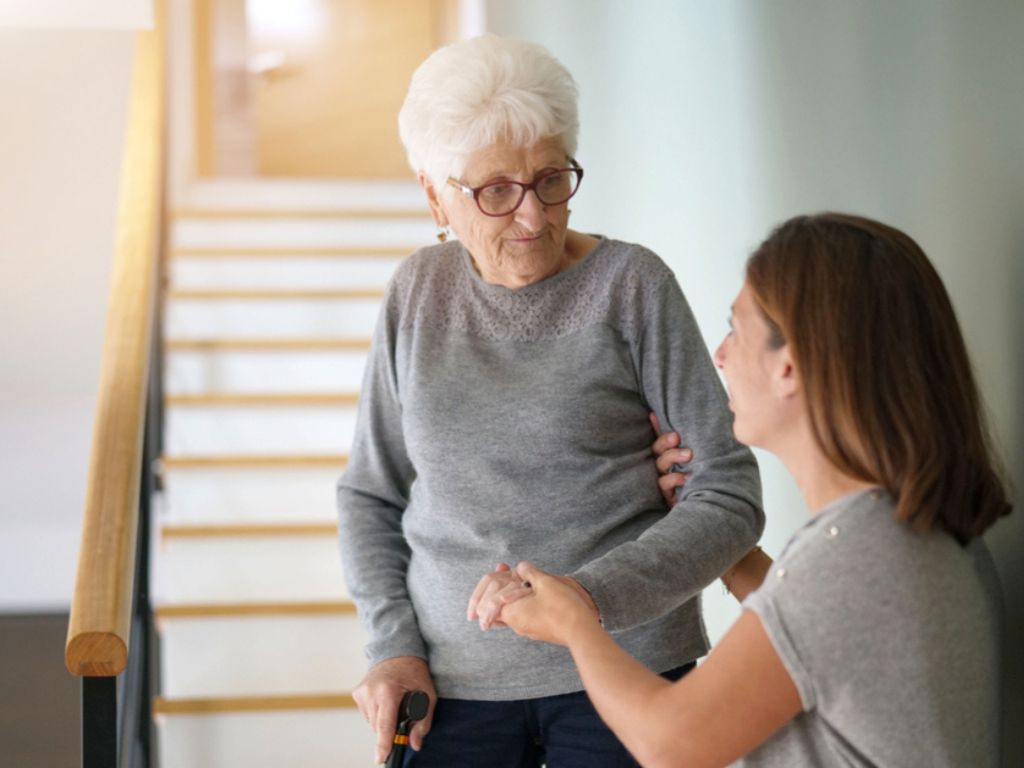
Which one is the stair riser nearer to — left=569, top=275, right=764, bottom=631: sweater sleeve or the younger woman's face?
left=569, top=275, right=764, bottom=631: sweater sleeve

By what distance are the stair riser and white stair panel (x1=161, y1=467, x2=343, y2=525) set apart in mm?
1564

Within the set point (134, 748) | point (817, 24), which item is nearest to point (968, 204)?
point (817, 24)

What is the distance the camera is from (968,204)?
4.47 feet

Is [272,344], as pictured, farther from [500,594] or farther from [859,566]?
[859,566]

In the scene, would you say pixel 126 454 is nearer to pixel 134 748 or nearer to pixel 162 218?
pixel 134 748

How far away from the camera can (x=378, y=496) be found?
1.59 m

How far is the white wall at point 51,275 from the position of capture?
17.7 feet

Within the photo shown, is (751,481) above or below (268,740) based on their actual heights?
above

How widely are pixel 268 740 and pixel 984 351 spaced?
234 cm

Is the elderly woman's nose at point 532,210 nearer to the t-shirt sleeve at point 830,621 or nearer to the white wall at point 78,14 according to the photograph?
the t-shirt sleeve at point 830,621

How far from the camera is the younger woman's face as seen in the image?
111cm

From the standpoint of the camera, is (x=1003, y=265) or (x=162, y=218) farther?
(x=162, y=218)

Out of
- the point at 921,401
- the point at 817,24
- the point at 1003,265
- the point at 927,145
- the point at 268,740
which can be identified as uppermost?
the point at 817,24

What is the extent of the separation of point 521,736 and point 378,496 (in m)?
0.35
